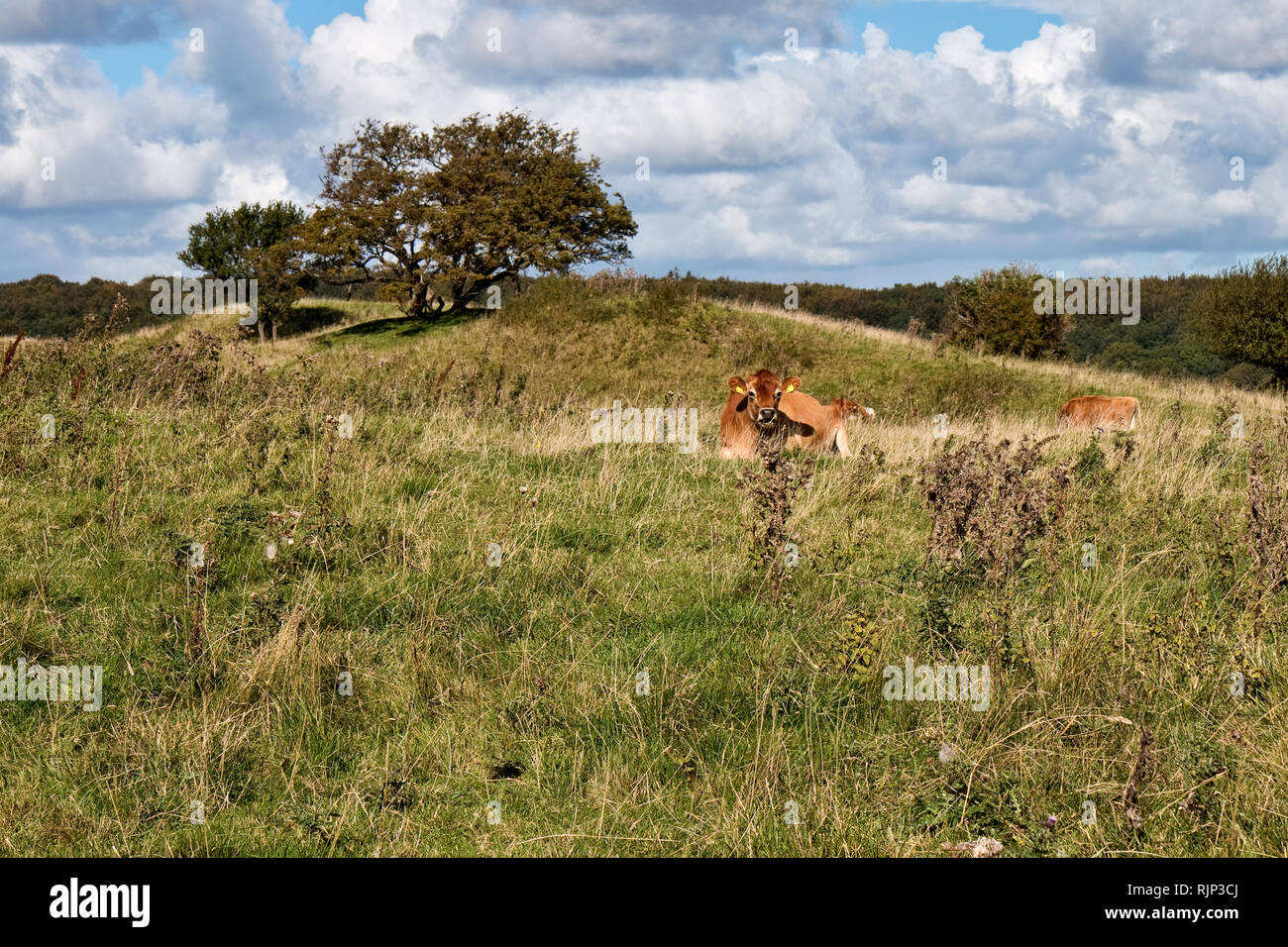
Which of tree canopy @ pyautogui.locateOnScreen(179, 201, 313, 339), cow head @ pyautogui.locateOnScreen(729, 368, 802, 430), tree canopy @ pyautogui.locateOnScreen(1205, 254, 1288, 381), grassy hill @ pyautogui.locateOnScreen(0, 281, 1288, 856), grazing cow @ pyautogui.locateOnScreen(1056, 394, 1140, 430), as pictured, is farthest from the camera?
tree canopy @ pyautogui.locateOnScreen(179, 201, 313, 339)

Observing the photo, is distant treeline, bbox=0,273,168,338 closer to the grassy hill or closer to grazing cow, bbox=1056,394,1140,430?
grazing cow, bbox=1056,394,1140,430

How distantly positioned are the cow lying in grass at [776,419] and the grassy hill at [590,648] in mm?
2628

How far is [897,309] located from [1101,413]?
241 feet

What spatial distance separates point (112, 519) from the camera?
26.4 ft

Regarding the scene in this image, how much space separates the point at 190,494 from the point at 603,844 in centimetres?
605

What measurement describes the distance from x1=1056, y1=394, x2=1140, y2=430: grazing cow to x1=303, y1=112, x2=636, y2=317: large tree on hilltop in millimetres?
28200

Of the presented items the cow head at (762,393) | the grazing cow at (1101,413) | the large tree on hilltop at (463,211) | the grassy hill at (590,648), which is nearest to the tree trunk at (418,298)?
Answer: the large tree on hilltop at (463,211)

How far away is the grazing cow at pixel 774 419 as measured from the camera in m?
13.8

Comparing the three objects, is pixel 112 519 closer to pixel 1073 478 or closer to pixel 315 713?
pixel 315 713

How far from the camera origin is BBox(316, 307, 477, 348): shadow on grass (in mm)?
41688

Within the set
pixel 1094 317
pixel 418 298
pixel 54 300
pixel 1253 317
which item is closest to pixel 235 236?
pixel 418 298

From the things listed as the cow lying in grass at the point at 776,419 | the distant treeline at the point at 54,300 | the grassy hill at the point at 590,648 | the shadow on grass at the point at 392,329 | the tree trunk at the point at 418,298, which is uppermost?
the distant treeline at the point at 54,300

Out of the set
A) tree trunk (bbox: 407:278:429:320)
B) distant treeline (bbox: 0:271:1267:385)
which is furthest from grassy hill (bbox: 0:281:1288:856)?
distant treeline (bbox: 0:271:1267:385)

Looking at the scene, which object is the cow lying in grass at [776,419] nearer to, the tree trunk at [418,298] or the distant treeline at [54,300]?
the tree trunk at [418,298]
